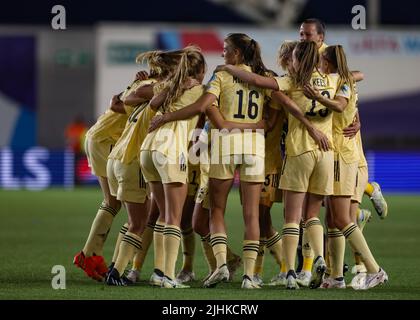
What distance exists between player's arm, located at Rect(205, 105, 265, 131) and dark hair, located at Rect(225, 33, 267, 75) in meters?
0.50

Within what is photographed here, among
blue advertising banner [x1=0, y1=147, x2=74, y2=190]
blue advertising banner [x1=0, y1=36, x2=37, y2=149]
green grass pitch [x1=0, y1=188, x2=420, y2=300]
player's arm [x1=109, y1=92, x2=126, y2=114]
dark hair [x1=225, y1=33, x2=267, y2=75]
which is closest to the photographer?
green grass pitch [x1=0, y1=188, x2=420, y2=300]

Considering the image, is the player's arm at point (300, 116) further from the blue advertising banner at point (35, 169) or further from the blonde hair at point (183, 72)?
the blue advertising banner at point (35, 169)

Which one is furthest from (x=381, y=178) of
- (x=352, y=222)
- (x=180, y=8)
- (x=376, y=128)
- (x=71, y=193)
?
(x=352, y=222)

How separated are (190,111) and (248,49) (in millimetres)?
789

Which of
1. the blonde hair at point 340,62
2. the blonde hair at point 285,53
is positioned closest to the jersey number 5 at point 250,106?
the blonde hair at point 285,53

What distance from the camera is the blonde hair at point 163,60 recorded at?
1014cm

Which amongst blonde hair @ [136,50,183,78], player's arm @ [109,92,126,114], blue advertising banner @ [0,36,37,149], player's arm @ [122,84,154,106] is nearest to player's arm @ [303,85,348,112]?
blonde hair @ [136,50,183,78]

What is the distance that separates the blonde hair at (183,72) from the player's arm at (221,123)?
1.05ft

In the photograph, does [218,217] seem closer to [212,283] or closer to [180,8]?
[212,283]

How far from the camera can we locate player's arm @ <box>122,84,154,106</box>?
10.3 metres

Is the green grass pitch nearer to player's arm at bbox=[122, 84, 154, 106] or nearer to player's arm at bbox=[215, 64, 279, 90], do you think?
player's arm at bbox=[122, 84, 154, 106]

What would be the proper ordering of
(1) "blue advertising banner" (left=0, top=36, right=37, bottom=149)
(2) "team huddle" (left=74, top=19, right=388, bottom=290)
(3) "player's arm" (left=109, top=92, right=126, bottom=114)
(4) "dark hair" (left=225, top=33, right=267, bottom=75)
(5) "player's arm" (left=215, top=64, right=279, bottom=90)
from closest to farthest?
(5) "player's arm" (left=215, top=64, right=279, bottom=90) < (2) "team huddle" (left=74, top=19, right=388, bottom=290) < (4) "dark hair" (left=225, top=33, right=267, bottom=75) < (3) "player's arm" (left=109, top=92, right=126, bottom=114) < (1) "blue advertising banner" (left=0, top=36, right=37, bottom=149)

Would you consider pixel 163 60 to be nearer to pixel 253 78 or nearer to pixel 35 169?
pixel 253 78

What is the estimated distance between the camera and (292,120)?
33.0 feet
